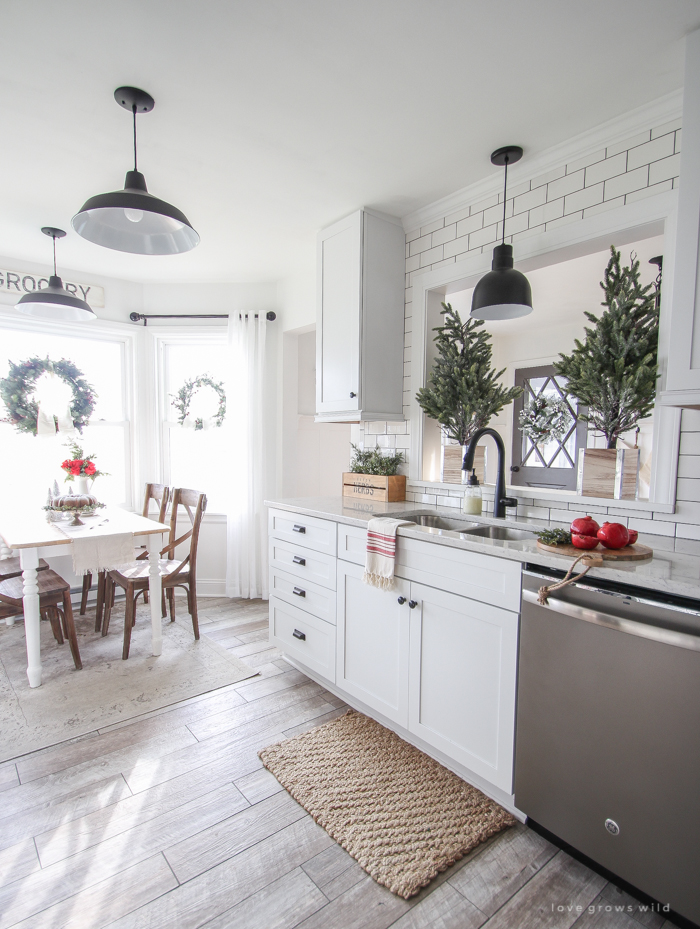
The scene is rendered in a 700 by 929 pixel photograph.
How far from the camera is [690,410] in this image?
1789mm

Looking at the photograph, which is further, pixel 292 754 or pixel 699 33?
pixel 292 754

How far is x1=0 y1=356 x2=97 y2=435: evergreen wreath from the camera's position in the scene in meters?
3.69

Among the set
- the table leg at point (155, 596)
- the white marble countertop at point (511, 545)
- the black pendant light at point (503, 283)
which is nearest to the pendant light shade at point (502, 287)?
the black pendant light at point (503, 283)

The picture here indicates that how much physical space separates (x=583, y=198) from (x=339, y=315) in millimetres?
1372

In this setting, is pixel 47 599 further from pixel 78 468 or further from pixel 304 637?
pixel 304 637

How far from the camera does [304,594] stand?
103 inches

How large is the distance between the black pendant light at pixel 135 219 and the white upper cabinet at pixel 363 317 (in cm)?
103

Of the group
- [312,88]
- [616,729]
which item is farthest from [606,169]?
[616,729]

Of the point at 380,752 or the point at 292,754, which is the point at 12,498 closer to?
the point at 292,754

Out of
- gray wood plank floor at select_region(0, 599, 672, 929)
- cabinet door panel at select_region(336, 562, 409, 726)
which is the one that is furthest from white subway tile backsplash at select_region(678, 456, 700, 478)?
gray wood plank floor at select_region(0, 599, 672, 929)

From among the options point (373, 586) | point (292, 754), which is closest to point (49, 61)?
point (373, 586)

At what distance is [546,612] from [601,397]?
0.91 meters

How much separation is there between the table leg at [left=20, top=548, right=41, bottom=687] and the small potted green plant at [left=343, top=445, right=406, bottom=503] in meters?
1.79

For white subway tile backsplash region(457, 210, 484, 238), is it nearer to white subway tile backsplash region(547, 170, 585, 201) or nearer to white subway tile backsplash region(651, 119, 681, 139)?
white subway tile backsplash region(547, 170, 585, 201)
